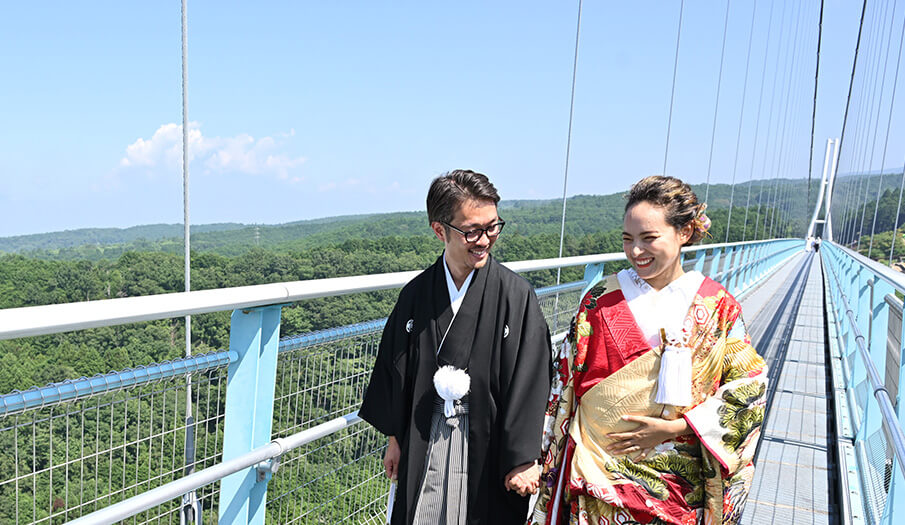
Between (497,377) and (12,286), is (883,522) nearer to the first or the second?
(497,377)

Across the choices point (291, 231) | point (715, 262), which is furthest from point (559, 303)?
point (291, 231)

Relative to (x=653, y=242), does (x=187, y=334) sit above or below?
below

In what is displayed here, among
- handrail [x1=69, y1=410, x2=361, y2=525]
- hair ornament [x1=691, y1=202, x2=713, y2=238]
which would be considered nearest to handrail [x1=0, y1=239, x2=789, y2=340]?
handrail [x1=69, y1=410, x2=361, y2=525]

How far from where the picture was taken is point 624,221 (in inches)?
63.6

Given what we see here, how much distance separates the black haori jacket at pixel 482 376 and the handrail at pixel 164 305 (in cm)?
25

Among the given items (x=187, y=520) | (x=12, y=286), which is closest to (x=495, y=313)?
(x=187, y=520)

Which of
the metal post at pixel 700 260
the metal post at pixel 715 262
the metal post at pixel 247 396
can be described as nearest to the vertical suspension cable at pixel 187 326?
the metal post at pixel 247 396

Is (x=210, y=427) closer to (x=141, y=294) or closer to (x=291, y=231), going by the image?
(x=141, y=294)

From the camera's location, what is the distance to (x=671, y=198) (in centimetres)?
156

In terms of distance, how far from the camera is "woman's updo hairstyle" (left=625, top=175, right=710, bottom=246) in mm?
1562

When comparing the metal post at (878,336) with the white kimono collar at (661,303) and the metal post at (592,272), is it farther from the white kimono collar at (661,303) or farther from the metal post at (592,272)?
the white kimono collar at (661,303)

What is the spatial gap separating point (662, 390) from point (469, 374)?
0.43 meters

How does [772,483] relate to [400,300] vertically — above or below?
below

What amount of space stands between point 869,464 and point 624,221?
76.9 inches
